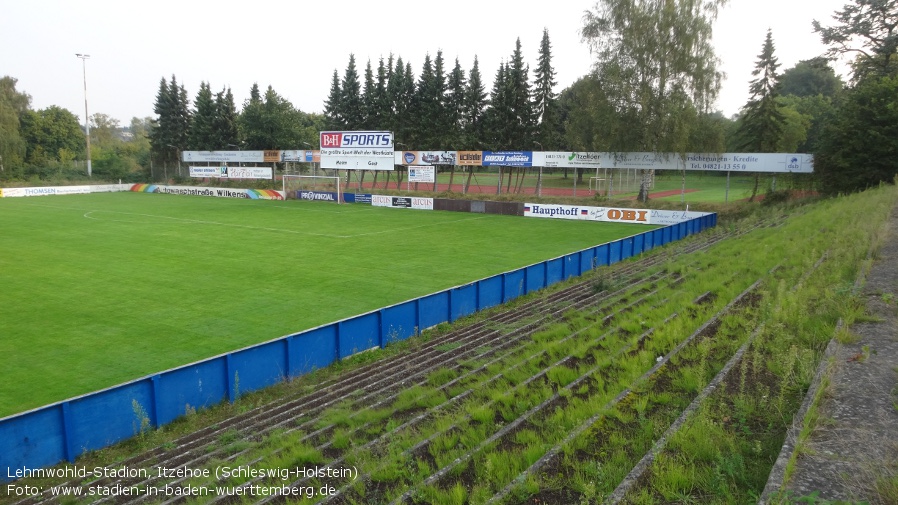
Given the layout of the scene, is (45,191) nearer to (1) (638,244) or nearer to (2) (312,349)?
(1) (638,244)

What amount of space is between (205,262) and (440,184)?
46010mm

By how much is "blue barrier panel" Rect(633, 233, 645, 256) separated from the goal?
111 feet

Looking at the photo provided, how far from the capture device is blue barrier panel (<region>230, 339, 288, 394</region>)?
10992 mm

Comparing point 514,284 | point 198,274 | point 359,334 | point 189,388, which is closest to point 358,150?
point 198,274

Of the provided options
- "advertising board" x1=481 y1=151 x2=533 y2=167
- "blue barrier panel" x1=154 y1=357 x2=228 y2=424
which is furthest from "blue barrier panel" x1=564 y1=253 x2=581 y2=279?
"advertising board" x1=481 y1=151 x2=533 y2=167

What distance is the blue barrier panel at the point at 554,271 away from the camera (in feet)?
65.5

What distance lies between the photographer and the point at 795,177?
39.1 m

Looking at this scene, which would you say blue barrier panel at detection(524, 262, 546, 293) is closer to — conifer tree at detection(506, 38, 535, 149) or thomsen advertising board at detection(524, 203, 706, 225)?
thomsen advertising board at detection(524, 203, 706, 225)

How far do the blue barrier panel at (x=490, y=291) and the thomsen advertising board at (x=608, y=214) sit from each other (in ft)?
76.5

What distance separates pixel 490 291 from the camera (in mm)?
17359

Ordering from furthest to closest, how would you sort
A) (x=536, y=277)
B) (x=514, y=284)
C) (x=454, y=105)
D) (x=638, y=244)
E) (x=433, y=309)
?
(x=454, y=105) → (x=638, y=244) → (x=536, y=277) → (x=514, y=284) → (x=433, y=309)

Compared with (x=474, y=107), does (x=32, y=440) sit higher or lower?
lower

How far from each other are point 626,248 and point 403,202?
2780 cm

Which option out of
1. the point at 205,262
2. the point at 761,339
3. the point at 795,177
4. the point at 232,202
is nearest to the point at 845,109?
the point at 795,177
